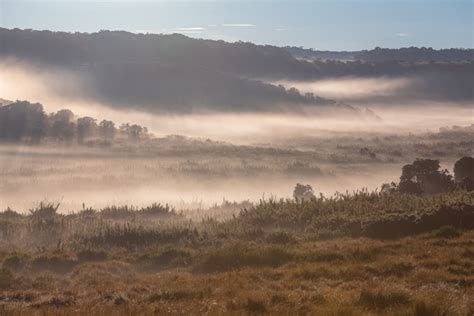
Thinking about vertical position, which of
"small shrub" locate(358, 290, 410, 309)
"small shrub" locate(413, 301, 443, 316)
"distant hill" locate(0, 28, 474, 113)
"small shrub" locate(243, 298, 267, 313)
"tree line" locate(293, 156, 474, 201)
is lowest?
"small shrub" locate(243, 298, 267, 313)

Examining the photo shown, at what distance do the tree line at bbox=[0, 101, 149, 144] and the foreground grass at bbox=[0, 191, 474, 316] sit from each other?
2402 inches

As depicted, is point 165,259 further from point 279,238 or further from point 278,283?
point 278,283

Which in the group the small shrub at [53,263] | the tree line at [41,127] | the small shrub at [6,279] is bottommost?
the small shrub at [53,263]

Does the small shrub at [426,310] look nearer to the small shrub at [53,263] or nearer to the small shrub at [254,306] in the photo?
the small shrub at [254,306]

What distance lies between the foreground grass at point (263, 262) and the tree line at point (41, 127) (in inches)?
2402

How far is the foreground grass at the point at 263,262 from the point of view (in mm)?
11219

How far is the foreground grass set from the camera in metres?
11.2

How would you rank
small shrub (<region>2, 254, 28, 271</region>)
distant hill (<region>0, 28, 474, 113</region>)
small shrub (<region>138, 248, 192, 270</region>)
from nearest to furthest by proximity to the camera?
small shrub (<region>2, 254, 28, 271</region>) < small shrub (<region>138, 248, 192, 270</region>) < distant hill (<region>0, 28, 474, 113</region>)

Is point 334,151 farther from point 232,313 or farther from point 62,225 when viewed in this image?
point 232,313

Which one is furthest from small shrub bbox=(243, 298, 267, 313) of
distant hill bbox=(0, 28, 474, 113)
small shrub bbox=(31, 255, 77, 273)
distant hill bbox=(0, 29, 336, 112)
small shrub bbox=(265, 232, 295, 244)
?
distant hill bbox=(0, 29, 336, 112)

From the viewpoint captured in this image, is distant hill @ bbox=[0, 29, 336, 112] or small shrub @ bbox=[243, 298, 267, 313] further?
distant hill @ bbox=[0, 29, 336, 112]

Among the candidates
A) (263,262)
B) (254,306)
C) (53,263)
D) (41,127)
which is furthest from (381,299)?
(41,127)

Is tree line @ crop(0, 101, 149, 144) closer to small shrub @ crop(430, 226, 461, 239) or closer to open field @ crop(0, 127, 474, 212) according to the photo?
open field @ crop(0, 127, 474, 212)

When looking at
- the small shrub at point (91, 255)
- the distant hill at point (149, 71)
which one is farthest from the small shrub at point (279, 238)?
the distant hill at point (149, 71)
